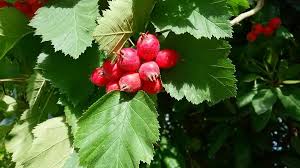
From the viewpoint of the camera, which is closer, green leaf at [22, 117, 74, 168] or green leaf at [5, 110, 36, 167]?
green leaf at [22, 117, 74, 168]

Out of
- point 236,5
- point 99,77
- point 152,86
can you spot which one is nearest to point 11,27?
point 99,77

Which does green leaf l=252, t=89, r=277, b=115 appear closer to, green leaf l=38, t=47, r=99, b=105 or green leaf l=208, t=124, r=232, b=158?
green leaf l=208, t=124, r=232, b=158

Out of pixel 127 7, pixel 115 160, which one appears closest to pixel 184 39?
pixel 127 7

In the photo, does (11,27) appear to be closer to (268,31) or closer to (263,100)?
(263,100)

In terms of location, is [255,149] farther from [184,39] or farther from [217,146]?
[184,39]

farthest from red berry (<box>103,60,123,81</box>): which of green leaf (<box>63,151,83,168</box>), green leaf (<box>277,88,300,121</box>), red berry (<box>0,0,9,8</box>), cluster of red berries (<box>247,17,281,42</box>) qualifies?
cluster of red berries (<box>247,17,281,42</box>)

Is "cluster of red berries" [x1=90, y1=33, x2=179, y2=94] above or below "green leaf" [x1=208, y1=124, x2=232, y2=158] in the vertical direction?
above
